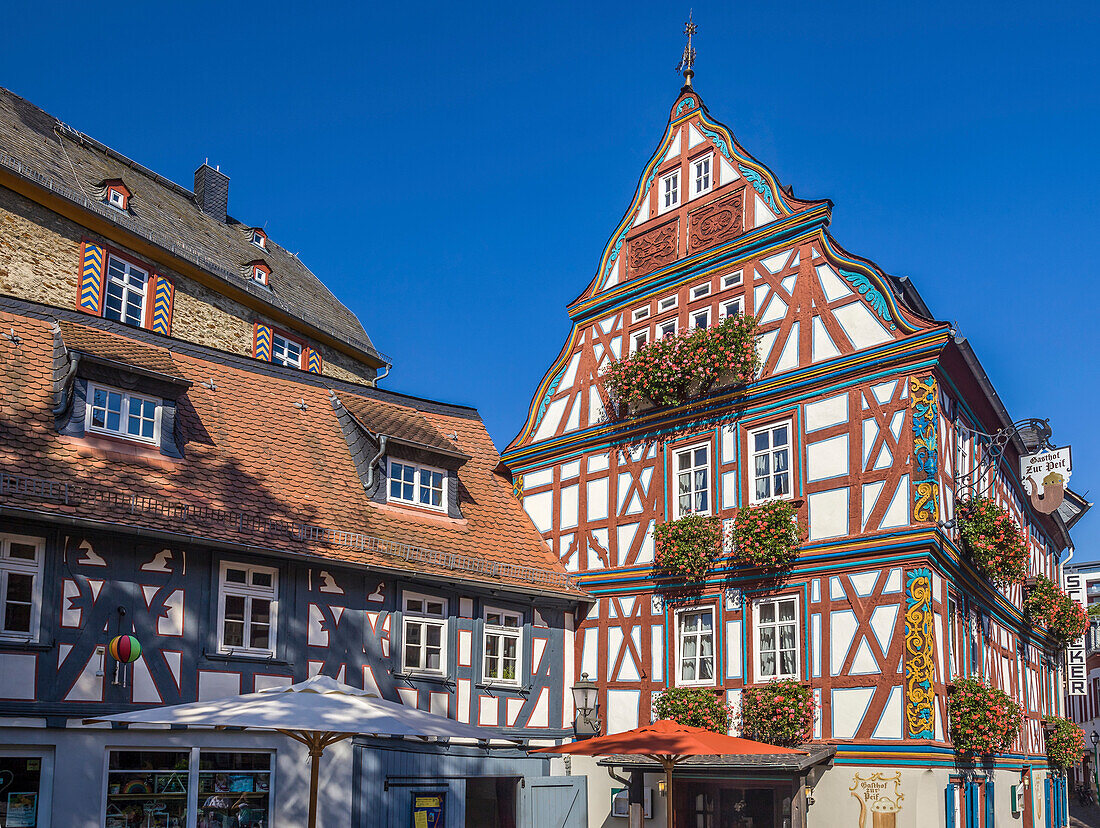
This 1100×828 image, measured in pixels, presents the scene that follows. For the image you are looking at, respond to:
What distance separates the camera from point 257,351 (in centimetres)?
2634

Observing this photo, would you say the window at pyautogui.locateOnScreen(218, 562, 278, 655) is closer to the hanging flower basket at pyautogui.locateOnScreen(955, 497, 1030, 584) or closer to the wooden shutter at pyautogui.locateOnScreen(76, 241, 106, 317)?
the wooden shutter at pyautogui.locateOnScreen(76, 241, 106, 317)

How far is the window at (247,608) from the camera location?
15281 millimetres

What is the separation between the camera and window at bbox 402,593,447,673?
17312 mm

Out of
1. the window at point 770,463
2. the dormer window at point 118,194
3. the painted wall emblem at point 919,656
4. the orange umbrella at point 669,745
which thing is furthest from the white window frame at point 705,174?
the dormer window at point 118,194

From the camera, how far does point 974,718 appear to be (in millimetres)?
15461

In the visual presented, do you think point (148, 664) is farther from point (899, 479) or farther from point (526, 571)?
point (899, 479)

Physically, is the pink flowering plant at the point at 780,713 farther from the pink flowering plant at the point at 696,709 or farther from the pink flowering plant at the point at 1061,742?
the pink flowering plant at the point at 1061,742

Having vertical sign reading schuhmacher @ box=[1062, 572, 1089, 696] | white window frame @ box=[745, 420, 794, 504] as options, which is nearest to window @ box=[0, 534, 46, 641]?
white window frame @ box=[745, 420, 794, 504]

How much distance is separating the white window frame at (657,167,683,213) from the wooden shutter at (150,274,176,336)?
10652mm

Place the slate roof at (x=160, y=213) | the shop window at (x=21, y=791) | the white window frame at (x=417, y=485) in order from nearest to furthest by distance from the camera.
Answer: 1. the shop window at (x=21, y=791)
2. the white window frame at (x=417, y=485)
3. the slate roof at (x=160, y=213)

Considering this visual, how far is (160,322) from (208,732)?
11.3 metres

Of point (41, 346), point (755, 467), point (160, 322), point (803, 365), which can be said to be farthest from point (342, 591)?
point (160, 322)

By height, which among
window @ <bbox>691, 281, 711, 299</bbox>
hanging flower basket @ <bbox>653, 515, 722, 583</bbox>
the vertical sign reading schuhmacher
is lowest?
the vertical sign reading schuhmacher

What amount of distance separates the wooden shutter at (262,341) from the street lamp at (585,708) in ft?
39.0
